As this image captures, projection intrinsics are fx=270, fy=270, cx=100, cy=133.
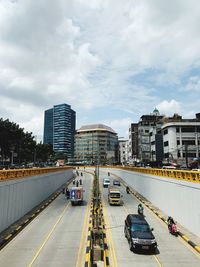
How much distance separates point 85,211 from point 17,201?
36.6ft

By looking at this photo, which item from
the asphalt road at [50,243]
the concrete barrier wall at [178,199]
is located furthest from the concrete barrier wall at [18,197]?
the concrete barrier wall at [178,199]

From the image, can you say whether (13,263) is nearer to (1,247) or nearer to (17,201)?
(1,247)

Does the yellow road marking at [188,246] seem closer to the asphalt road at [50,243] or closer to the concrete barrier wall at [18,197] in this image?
the asphalt road at [50,243]

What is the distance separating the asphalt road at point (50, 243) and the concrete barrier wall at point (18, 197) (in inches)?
85.4

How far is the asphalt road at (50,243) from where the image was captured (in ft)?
62.0

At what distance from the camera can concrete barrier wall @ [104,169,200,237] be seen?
83.7ft

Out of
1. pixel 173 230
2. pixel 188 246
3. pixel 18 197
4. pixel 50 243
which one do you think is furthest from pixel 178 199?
pixel 18 197

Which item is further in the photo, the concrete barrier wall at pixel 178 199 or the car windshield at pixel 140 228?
the concrete barrier wall at pixel 178 199

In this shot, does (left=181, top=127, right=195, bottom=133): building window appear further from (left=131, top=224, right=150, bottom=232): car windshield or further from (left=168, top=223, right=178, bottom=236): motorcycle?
(left=131, top=224, right=150, bottom=232): car windshield

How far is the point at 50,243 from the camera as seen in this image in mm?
23438

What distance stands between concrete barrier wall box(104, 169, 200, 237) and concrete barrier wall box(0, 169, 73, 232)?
18.6 meters

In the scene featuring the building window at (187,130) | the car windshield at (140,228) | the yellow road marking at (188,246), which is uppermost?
the building window at (187,130)

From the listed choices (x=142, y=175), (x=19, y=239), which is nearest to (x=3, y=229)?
(x=19, y=239)

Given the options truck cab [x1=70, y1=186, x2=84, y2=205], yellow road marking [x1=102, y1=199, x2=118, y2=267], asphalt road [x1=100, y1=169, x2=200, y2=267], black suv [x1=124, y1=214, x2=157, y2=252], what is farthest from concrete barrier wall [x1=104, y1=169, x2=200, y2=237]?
truck cab [x1=70, y1=186, x2=84, y2=205]
